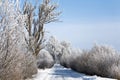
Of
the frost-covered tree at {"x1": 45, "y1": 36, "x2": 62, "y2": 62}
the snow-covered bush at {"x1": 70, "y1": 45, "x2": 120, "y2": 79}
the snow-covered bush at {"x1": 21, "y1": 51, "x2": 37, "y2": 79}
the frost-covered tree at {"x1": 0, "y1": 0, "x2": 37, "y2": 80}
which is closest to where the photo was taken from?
the frost-covered tree at {"x1": 0, "y1": 0, "x2": 37, "y2": 80}

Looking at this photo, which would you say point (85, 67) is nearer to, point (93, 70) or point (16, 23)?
point (93, 70)

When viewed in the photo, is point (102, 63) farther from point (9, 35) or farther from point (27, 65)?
point (9, 35)

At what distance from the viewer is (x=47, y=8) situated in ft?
117

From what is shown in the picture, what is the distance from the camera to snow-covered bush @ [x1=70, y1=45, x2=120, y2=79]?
29.2m

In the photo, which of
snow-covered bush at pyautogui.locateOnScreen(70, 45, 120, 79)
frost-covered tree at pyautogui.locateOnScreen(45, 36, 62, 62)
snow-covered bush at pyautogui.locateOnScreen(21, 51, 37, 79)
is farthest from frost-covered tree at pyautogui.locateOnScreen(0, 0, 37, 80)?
frost-covered tree at pyautogui.locateOnScreen(45, 36, 62, 62)

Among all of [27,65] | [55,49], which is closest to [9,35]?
[27,65]

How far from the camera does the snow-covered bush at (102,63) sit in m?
29.2

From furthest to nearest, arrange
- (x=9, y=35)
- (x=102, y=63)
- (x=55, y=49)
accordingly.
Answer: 1. (x=55, y=49)
2. (x=102, y=63)
3. (x=9, y=35)

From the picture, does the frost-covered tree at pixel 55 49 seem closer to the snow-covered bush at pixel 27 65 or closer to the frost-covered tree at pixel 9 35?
the snow-covered bush at pixel 27 65

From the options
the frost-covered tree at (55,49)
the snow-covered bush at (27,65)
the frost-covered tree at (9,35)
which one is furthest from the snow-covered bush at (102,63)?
the frost-covered tree at (55,49)

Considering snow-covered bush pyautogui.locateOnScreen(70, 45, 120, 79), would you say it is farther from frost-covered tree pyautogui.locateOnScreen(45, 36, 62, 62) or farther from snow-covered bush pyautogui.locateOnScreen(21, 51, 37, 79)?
frost-covered tree pyautogui.locateOnScreen(45, 36, 62, 62)

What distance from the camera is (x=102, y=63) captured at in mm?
32500

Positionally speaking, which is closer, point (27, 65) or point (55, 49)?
point (27, 65)

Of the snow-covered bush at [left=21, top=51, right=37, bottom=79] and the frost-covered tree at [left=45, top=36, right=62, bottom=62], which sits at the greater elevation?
the frost-covered tree at [left=45, top=36, right=62, bottom=62]
